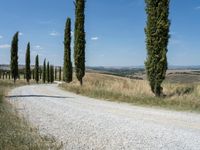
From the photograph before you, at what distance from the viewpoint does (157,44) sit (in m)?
19.5

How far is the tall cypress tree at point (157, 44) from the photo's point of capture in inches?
760

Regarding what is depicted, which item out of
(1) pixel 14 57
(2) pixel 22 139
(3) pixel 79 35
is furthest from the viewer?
(1) pixel 14 57

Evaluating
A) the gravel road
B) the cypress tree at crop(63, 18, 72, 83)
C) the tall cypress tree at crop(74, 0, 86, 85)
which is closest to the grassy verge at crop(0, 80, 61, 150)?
the gravel road

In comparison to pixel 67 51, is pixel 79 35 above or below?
above

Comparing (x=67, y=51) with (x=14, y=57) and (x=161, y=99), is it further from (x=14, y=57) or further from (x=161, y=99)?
(x=161, y=99)

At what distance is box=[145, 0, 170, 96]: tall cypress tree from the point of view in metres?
19.3

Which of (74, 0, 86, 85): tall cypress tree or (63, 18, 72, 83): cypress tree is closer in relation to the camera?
(74, 0, 86, 85): tall cypress tree

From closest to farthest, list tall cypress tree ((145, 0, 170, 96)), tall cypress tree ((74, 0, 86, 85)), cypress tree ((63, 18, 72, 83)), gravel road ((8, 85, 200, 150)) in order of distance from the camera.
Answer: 1. gravel road ((8, 85, 200, 150))
2. tall cypress tree ((145, 0, 170, 96))
3. tall cypress tree ((74, 0, 86, 85))
4. cypress tree ((63, 18, 72, 83))

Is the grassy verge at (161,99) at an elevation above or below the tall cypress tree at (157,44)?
below

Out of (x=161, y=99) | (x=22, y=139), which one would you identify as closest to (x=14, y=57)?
(x=161, y=99)

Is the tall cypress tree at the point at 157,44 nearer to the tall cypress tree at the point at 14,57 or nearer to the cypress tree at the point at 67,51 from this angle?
the cypress tree at the point at 67,51

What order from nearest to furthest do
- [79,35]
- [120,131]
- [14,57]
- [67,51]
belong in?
[120,131], [79,35], [67,51], [14,57]

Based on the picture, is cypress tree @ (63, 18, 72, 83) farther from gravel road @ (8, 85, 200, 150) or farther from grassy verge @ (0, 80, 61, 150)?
grassy verge @ (0, 80, 61, 150)

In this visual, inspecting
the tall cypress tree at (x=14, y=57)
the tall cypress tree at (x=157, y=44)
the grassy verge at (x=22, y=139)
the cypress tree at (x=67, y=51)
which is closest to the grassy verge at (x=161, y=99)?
the tall cypress tree at (x=157, y=44)
